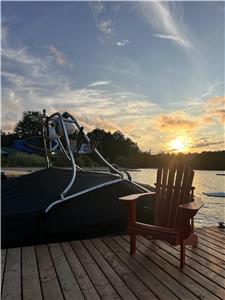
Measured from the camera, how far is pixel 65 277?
2.45 meters

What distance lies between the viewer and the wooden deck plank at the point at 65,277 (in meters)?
2.16

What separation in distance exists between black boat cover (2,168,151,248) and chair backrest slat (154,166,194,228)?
0.72 meters

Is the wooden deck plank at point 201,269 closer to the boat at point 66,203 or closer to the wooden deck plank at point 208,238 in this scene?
the wooden deck plank at point 208,238

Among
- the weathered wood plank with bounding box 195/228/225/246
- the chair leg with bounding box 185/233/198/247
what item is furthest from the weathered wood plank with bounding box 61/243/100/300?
the weathered wood plank with bounding box 195/228/225/246

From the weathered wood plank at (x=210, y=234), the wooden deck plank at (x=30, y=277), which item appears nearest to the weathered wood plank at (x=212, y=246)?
the weathered wood plank at (x=210, y=234)

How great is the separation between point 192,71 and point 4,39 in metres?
4.25

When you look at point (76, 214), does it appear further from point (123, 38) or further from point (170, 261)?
point (123, 38)

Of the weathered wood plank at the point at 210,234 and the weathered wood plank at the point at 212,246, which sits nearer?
the weathered wood plank at the point at 212,246

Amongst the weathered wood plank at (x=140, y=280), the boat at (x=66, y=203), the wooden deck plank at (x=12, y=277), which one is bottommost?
the wooden deck plank at (x=12, y=277)

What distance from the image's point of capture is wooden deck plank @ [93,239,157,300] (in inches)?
85.6

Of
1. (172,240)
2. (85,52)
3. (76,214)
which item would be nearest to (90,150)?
(76,214)

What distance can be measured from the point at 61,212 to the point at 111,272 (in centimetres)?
127

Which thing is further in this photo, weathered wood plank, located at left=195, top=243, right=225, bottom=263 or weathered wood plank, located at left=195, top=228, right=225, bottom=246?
weathered wood plank, located at left=195, top=228, right=225, bottom=246

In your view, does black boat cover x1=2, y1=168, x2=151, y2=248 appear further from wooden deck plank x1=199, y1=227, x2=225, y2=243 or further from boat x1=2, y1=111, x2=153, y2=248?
wooden deck plank x1=199, y1=227, x2=225, y2=243
